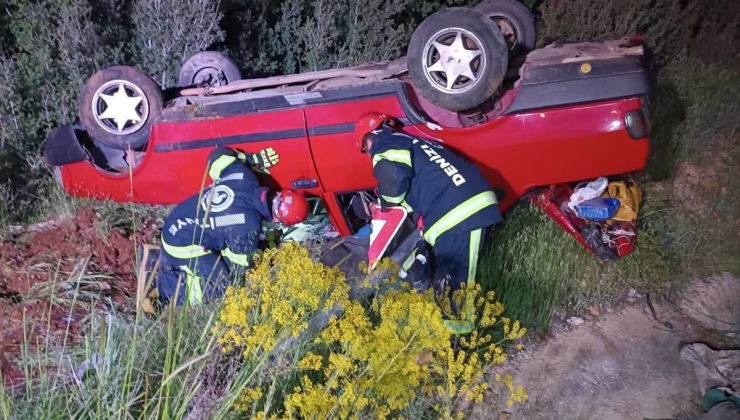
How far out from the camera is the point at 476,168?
12.7 feet

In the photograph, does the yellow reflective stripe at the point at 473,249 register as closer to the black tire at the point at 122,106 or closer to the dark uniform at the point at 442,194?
the dark uniform at the point at 442,194

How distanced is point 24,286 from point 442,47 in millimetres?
3092

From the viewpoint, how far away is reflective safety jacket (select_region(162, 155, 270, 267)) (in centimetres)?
391

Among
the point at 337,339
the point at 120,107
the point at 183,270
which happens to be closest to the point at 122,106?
the point at 120,107

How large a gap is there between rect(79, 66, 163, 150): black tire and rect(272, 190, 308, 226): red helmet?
1.11m

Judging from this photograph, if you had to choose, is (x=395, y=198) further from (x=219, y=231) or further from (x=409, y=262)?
(x=219, y=231)

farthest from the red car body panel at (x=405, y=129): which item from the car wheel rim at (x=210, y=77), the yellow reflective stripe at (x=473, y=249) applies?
the car wheel rim at (x=210, y=77)

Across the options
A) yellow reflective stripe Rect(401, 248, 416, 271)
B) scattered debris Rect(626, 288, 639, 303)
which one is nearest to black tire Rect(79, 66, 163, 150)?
yellow reflective stripe Rect(401, 248, 416, 271)

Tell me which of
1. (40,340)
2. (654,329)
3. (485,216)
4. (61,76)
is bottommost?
(654,329)

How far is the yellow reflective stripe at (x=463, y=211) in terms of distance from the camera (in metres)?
3.74

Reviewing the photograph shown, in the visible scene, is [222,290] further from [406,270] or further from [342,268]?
[406,270]

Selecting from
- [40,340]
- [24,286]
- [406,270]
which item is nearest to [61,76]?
[24,286]

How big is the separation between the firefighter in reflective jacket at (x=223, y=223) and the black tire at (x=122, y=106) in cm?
62

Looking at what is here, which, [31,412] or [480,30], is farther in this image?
[480,30]
